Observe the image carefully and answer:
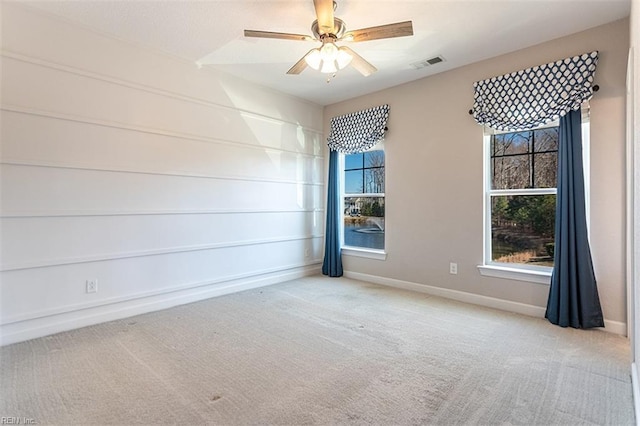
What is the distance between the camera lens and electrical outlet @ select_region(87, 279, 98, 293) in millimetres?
3020

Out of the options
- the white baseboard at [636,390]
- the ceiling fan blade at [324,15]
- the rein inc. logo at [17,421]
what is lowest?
the rein inc. logo at [17,421]

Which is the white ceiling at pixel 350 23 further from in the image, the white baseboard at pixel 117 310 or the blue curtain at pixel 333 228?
the white baseboard at pixel 117 310

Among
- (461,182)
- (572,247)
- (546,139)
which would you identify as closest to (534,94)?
(546,139)

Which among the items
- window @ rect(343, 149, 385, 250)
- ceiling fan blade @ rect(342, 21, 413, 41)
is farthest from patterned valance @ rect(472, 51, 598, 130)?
ceiling fan blade @ rect(342, 21, 413, 41)

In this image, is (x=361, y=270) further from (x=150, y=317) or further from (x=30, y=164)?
(x=30, y=164)

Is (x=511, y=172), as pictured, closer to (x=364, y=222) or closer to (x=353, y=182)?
(x=364, y=222)

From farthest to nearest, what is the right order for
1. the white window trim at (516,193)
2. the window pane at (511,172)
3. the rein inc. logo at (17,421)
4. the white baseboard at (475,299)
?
1. the window pane at (511,172)
2. the white window trim at (516,193)
3. the white baseboard at (475,299)
4. the rein inc. logo at (17,421)

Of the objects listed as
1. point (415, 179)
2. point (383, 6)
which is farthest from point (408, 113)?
point (383, 6)

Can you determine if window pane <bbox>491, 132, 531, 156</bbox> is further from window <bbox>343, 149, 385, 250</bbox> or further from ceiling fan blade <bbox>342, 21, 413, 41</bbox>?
ceiling fan blade <bbox>342, 21, 413, 41</bbox>

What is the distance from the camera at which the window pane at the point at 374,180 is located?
4719 mm

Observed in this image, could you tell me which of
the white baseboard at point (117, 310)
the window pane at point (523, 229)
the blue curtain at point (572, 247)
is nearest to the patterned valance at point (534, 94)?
the blue curtain at point (572, 247)

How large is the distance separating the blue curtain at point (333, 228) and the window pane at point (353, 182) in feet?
0.67

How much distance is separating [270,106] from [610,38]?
3683mm

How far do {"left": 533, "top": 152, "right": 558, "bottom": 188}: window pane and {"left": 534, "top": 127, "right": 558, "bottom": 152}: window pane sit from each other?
0.21 feet
